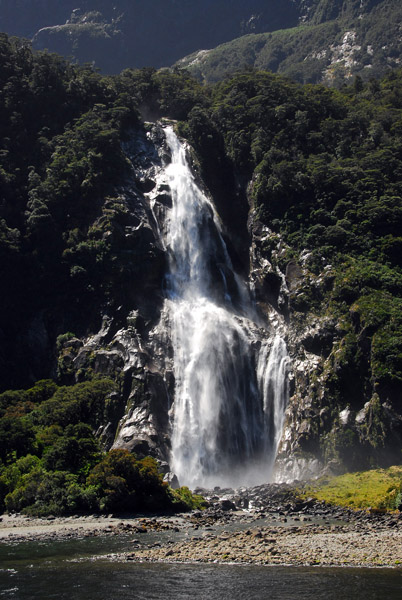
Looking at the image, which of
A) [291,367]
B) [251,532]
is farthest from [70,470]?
[291,367]

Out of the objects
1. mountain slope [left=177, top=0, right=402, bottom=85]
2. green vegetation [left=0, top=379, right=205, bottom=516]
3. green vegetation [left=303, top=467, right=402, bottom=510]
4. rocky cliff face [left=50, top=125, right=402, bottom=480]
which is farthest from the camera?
mountain slope [left=177, top=0, right=402, bottom=85]

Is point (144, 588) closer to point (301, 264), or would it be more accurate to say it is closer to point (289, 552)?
point (289, 552)

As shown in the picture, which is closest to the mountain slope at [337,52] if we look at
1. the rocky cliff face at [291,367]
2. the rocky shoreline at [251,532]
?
the rocky cliff face at [291,367]

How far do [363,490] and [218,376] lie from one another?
20642 millimetres

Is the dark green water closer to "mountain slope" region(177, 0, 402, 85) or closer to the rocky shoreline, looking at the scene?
the rocky shoreline

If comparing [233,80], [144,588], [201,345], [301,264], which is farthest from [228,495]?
Answer: [233,80]

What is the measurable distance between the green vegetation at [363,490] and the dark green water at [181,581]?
582 inches

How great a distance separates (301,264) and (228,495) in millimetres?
28307

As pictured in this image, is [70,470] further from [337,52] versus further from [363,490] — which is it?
[337,52]

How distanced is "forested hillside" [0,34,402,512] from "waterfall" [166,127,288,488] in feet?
7.75

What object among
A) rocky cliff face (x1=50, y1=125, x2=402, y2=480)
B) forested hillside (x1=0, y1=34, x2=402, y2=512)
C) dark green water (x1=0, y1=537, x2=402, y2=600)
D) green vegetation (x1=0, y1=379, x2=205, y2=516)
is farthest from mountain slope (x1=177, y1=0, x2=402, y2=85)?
dark green water (x1=0, y1=537, x2=402, y2=600)

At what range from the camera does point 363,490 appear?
42.0m

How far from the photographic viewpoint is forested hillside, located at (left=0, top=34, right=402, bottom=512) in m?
50.0

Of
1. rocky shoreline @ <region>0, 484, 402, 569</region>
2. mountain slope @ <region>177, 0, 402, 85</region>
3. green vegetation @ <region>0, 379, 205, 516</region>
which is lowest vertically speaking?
rocky shoreline @ <region>0, 484, 402, 569</region>
